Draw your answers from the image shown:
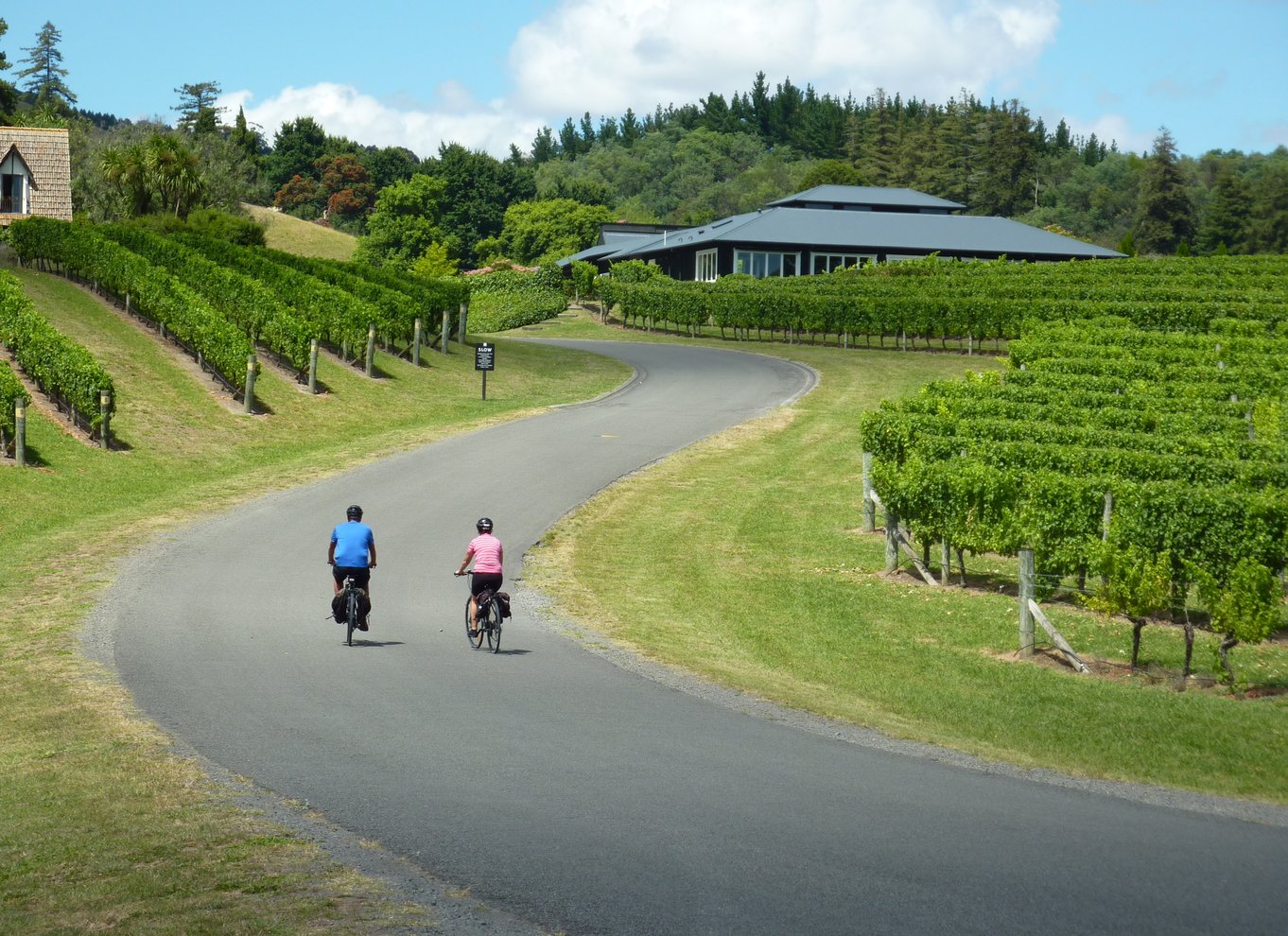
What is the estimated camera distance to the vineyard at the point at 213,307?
33.1 metres

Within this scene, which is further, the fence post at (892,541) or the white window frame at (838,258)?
the white window frame at (838,258)

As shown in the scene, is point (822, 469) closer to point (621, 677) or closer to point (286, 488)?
point (286, 488)

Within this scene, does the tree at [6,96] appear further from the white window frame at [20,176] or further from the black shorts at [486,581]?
the black shorts at [486,581]

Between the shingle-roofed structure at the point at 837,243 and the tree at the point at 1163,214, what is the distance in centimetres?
4161

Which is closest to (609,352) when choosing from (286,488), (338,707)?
(286,488)

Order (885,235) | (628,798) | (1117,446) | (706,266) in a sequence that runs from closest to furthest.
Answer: (628,798) < (1117,446) < (885,235) < (706,266)

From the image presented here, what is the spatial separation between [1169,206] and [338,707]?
13136 centimetres

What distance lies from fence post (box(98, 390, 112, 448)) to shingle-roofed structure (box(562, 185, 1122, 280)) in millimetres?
56808

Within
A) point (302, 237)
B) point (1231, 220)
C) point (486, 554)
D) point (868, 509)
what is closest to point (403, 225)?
point (302, 237)

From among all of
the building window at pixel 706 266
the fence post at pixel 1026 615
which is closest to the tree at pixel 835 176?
the building window at pixel 706 266

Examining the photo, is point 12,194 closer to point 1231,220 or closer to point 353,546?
point 353,546

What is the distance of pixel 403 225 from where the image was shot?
11950 centimetres

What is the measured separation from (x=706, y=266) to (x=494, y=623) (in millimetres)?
74117

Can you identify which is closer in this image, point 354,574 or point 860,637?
point 354,574
